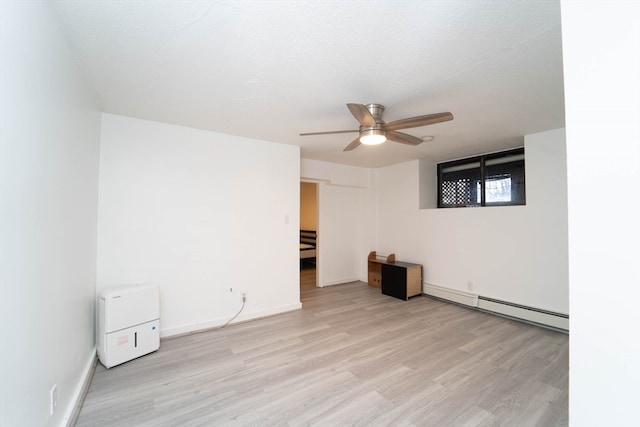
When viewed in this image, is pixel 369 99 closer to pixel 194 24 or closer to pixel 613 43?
pixel 194 24

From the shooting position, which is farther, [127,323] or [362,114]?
[127,323]

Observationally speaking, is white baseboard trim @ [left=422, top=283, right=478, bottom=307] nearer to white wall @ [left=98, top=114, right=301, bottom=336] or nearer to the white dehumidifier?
white wall @ [left=98, top=114, right=301, bottom=336]

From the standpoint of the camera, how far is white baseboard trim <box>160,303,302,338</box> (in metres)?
2.90

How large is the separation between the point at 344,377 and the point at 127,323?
2.03 metres

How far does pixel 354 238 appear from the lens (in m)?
5.53

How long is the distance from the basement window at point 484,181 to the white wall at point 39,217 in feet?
16.3

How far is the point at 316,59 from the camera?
1.72m

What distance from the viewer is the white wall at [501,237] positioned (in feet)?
10.4

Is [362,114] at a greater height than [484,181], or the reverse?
[362,114]

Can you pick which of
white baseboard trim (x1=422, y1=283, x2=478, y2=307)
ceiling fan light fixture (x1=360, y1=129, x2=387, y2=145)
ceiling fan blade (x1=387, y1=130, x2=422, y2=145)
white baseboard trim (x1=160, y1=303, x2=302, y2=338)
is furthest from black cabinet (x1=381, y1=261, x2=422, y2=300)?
ceiling fan light fixture (x1=360, y1=129, x2=387, y2=145)

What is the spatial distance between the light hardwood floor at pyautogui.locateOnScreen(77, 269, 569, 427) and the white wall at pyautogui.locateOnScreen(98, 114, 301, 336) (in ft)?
1.39

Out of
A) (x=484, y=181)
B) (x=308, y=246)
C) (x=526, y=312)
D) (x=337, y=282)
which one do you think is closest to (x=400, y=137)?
(x=484, y=181)

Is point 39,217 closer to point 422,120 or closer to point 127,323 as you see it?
point 127,323

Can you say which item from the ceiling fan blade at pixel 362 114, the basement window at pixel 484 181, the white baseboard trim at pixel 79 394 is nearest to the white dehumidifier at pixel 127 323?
the white baseboard trim at pixel 79 394
